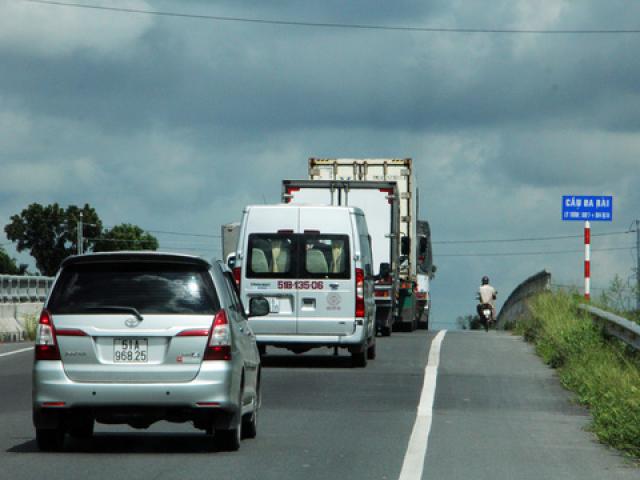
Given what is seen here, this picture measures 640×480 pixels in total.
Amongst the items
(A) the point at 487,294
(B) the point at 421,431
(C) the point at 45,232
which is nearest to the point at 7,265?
(C) the point at 45,232

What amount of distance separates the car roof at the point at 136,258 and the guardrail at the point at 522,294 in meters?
22.6

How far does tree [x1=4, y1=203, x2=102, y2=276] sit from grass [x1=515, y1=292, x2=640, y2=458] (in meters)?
108

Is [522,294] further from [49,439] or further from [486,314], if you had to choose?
[49,439]

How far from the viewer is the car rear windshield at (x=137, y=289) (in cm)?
1166

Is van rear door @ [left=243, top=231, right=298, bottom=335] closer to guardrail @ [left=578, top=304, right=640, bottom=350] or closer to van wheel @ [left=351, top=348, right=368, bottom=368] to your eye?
van wheel @ [left=351, top=348, right=368, bottom=368]

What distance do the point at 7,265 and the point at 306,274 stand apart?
12512cm

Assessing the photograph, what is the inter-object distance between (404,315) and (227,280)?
23.3 m

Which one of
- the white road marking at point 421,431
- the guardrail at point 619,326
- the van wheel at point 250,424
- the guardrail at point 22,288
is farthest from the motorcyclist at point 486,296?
the van wheel at point 250,424

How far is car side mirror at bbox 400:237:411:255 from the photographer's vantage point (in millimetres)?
33000

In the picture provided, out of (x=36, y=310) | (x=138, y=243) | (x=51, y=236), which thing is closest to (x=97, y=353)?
(x=36, y=310)

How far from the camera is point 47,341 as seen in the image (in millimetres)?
11609

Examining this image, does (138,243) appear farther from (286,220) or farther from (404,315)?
(286,220)

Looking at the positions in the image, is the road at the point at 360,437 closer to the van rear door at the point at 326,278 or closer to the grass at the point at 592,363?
the grass at the point at 592,363

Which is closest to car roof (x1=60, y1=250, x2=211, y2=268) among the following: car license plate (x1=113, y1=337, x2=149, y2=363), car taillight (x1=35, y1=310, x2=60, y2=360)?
car taillight (x1=35, y1=310, x2=60, y2=360)
